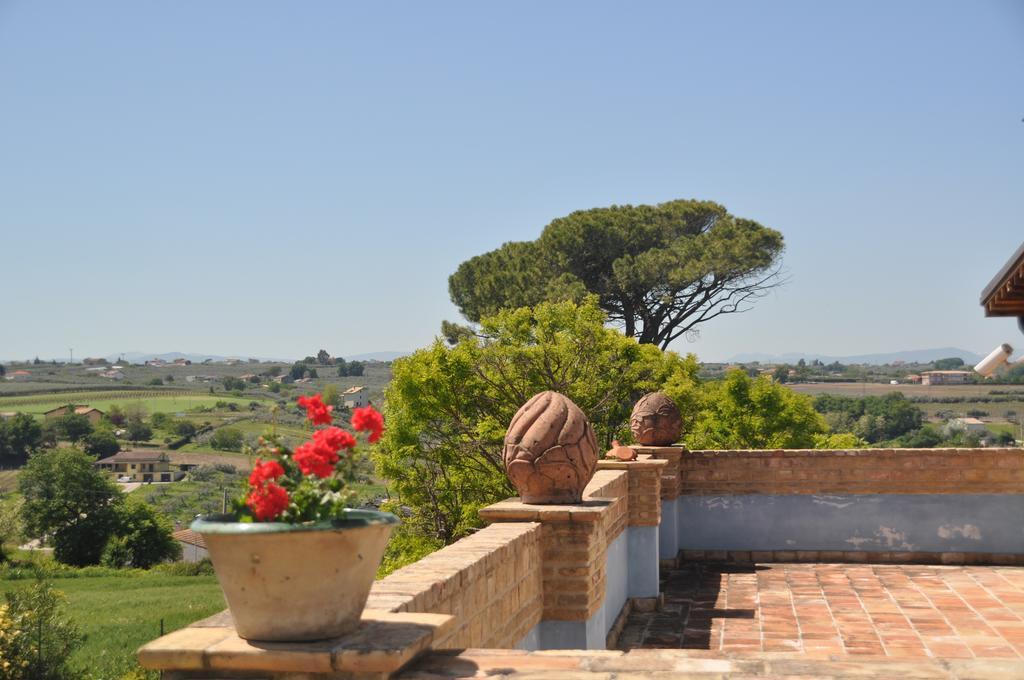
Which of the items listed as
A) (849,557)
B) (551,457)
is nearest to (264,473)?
(551,457)

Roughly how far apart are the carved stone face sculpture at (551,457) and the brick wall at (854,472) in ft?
20.5

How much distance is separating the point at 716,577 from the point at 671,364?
15.7 metres

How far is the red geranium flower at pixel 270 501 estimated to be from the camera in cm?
313

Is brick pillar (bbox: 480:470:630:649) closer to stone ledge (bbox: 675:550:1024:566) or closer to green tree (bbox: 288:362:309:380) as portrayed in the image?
stone ledge (bbox: 675:550:1024:566)

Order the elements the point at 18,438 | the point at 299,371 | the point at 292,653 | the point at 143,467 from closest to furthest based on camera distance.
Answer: the point at 292,653 < the point at 299,371 < the point at 18,438 < the point at 143,467

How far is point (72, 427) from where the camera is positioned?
333 ft

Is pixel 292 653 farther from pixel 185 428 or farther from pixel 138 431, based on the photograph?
pixel 138 431

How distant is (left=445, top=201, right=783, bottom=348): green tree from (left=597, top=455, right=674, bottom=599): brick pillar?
80.4ft

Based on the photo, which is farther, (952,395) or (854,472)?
(952,395)

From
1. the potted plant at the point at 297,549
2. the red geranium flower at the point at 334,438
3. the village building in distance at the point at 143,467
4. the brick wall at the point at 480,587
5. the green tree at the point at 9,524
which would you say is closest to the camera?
the potted plant at the point at 297,549

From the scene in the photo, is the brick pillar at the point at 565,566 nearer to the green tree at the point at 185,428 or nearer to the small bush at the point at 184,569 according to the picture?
the small bush at the point at 184,569

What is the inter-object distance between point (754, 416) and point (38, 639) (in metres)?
31.5

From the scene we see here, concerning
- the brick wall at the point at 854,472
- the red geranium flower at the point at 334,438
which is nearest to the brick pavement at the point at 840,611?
the brick wall at the point at 854,472

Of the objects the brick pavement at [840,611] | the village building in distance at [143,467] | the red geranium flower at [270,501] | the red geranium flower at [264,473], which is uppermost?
the red geranium flower at [264,473]
